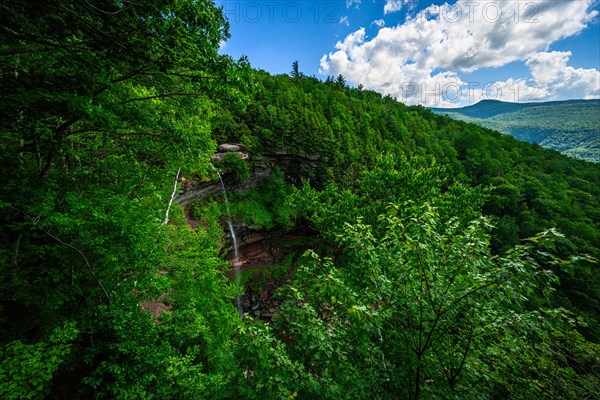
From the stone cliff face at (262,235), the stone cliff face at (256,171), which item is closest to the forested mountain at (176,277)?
the stone cliff face at (262,235)

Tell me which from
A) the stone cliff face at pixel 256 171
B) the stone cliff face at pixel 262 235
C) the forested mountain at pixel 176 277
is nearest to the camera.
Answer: the forested mountain at pixel 176 277

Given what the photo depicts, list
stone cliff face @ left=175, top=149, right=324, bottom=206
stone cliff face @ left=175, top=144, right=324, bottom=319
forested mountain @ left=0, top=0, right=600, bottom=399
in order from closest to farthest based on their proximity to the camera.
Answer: forested mountain @ left=0, top=0, right=600, bottom=399
stone cliff face @ left=175, top=144, right=324, bottom=319
stone cliff face @ left=175, top=149, right=324, bottom=206

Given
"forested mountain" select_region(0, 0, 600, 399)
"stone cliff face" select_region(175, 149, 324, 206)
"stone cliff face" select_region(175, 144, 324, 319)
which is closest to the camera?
"forested mountain" select_region(0, 0, 600, 399)

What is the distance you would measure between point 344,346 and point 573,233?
185ft

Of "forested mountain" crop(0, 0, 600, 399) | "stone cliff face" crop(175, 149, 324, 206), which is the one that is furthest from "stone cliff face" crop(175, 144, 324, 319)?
"forested mountain" crop(0, 0, 600, 399)

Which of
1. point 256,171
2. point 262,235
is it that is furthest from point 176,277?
point 256,171

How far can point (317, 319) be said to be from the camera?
467 centimetres

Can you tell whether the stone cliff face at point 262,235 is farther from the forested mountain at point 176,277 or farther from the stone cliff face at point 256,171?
the forested mountain at point 176,277

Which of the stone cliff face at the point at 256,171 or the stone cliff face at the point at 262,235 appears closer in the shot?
the stone cliff face at the point at 262,235

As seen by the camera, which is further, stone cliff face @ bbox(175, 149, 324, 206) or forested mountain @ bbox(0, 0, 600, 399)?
stone cliff face @ bbox(175, 149, 324, 206)

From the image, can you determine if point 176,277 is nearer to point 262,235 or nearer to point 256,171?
point 262,235

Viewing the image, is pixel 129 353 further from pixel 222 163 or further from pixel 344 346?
pixel 222 163

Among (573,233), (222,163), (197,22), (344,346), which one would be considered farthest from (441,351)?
(573,233)

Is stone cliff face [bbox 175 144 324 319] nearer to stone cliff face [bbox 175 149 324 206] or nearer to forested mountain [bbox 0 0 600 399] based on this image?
stone cliff face [bbox 175 149 324 206]
